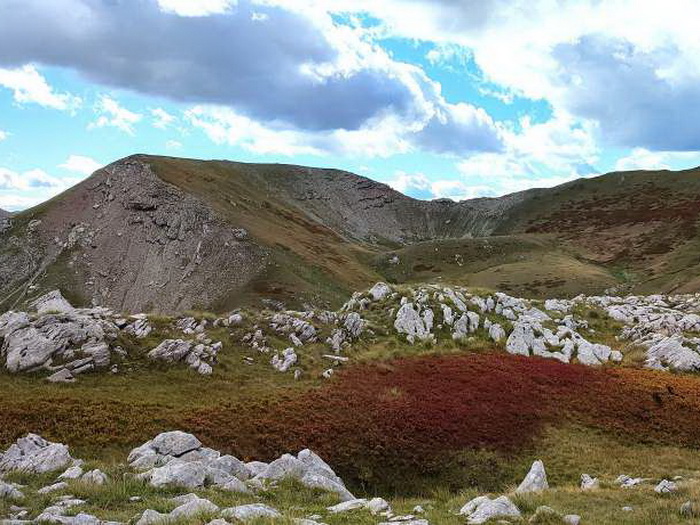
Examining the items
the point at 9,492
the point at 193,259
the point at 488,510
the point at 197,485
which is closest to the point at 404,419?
the point at 488,510

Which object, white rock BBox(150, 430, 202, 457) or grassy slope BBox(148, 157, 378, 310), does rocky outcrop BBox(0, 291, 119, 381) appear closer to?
white rock BBox(150, 430, 202, 457)

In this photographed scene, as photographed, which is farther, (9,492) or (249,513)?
(9,492)

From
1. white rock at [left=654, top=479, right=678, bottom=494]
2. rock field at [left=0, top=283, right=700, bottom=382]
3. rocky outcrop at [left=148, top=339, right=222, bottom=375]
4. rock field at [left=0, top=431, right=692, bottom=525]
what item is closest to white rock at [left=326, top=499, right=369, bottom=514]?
rock field at [left=0, top=431, right=692, bottom=525]

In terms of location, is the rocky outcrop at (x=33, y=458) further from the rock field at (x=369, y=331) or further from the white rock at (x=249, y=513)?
the white rock at (x=249, y=513)

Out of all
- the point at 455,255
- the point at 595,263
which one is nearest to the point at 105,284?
the point at 455,255

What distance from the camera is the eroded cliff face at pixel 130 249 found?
94.3m

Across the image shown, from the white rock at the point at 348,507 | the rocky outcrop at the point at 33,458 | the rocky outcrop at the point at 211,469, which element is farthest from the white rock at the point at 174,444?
the white rock at the point at 348,507

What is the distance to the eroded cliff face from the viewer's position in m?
94.3

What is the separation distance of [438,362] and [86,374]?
22.0 meters

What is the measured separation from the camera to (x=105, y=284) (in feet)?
318

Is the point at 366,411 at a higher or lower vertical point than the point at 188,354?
lower

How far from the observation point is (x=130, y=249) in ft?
342

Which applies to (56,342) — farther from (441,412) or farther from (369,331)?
(441,412)

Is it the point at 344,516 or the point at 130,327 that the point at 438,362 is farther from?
the point at 344,516
